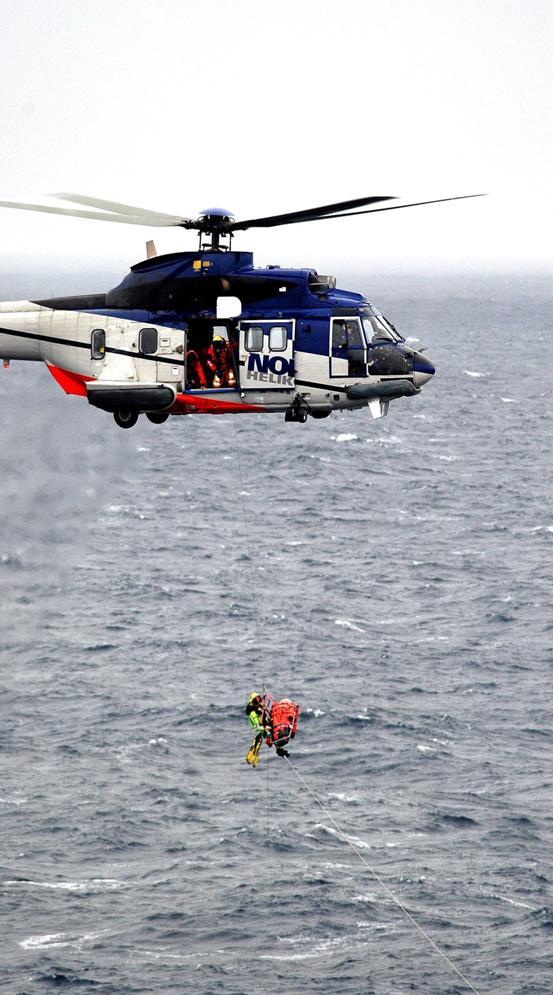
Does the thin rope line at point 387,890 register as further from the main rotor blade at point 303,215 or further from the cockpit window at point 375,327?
the main rotor blade at point 303,215

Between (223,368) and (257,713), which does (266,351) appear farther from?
(257,713)

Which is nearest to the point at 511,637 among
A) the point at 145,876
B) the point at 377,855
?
the point at 377,855

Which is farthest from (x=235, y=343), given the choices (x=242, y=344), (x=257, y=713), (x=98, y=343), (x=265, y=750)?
(x=265, y=750)

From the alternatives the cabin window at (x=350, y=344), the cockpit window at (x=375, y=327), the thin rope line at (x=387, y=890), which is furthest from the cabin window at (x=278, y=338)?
the thin rope line at (x=387, y=890)

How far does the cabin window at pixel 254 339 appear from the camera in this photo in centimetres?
5450

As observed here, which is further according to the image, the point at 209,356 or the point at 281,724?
the point at 281,724

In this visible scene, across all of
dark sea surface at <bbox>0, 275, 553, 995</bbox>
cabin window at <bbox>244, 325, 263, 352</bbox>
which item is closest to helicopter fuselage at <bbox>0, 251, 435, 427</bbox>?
cabin window at <bbox>244, 325, 263, 352</bbox>

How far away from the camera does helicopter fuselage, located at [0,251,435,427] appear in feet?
179

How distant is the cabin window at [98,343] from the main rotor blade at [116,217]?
16.5 ft

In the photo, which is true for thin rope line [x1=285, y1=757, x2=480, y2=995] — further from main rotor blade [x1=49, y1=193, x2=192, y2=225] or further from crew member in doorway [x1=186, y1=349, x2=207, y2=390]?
main rotor blade [x1=49, y1=193, x2=192, y2=225]

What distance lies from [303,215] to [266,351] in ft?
19.5

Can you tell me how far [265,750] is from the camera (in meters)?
118

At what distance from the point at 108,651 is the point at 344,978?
144 ft

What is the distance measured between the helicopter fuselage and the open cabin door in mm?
34
